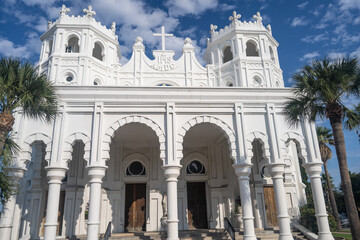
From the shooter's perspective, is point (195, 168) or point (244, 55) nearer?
point (195, 168)

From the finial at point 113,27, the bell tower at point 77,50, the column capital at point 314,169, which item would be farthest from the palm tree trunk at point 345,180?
the finial at point 113,27

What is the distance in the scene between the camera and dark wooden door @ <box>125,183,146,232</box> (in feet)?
58.8

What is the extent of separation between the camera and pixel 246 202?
43.3 feet

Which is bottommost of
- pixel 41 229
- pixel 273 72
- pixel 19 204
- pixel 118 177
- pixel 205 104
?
pixel 41 229

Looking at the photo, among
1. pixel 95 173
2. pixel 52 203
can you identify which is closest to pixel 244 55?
pixel 95 173

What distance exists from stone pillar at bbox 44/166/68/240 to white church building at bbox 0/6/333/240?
1.7 inches

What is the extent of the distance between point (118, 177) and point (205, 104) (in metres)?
7.67

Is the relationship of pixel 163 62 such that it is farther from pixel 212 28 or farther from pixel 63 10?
pixel 63 10

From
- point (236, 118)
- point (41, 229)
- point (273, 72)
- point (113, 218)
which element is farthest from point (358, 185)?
point (41, 229)

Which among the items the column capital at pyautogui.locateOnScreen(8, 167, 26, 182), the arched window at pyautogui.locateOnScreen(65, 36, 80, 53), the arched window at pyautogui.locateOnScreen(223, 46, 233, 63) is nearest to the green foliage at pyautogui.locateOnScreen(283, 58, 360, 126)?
the column capital at pyautogui.locateOnScreen(8, 167, 26, 182)

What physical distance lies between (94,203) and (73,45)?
56.1ft

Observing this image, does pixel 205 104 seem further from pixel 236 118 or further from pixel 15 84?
pixel 15 84

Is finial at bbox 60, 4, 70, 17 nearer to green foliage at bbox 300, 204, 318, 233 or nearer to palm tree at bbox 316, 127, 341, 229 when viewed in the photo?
green foliage at bbox 300, 204, 318, 233

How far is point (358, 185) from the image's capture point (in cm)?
3512
